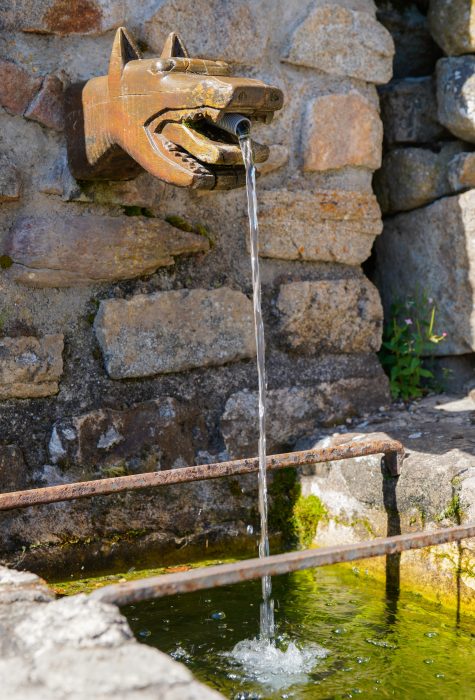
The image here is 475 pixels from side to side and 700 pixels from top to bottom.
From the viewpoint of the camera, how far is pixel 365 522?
233cm

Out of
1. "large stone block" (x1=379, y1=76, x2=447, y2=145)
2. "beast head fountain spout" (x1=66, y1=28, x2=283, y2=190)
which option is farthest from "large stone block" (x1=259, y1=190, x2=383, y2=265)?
"beast head fountain spout" (x1=66, y1=28, x2=283, y2=190)

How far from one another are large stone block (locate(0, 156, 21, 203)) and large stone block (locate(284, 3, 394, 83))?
87cm

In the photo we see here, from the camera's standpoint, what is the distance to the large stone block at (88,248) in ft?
7.27

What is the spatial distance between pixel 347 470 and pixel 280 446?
0.25m

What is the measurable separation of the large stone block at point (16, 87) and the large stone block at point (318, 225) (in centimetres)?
69

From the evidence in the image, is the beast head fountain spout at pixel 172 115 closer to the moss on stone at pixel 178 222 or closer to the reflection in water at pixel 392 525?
the moss on stone at pixel 178 222

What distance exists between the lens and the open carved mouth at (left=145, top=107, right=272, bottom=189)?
185 cm

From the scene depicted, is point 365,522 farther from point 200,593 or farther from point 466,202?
point 466,202

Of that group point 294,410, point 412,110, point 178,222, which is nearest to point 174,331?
point 178,222

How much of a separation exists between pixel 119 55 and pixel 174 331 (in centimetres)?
73

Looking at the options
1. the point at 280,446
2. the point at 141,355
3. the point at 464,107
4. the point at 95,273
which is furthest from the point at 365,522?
the point at 464,107

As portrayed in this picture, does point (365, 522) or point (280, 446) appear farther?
point (280, 446)

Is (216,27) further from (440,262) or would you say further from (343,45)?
(440,262)

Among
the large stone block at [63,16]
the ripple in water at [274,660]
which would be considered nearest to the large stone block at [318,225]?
the large stone block at [63,16]
